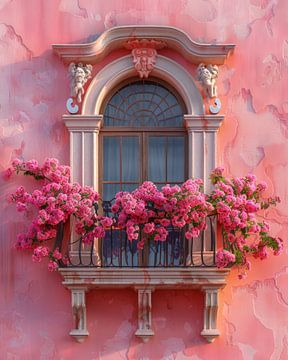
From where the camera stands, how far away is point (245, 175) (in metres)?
15.9

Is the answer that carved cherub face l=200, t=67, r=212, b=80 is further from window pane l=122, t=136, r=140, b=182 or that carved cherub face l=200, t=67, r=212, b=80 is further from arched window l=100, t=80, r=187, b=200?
window pane l=122, t=136, r=140, b=182

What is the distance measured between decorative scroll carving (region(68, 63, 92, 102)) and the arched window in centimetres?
42

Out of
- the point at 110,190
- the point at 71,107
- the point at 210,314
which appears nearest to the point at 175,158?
the point at 110,190

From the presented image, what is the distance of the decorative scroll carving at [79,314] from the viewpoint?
15.4 metres

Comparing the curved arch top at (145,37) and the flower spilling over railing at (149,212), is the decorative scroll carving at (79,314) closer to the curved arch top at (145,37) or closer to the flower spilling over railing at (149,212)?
the flower spilling over railing at (149,212)

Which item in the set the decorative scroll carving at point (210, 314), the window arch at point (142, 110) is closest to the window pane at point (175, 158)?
the window arch at point (142, 110)

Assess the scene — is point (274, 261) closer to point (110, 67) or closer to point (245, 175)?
point (245, 175)

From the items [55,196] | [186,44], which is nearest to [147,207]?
[55,196]

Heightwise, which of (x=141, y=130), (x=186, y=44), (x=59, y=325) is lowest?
(x=59, y=325)

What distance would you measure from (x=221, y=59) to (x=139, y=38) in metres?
1.05

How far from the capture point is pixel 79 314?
1548cm

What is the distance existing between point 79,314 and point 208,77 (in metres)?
3.30

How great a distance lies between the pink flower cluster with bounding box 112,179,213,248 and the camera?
15.1m

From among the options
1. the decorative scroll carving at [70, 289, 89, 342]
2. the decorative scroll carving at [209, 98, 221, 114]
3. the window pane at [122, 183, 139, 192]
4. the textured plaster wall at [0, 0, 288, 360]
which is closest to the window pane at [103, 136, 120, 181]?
the window pane at [122, 183, 139, 192]
